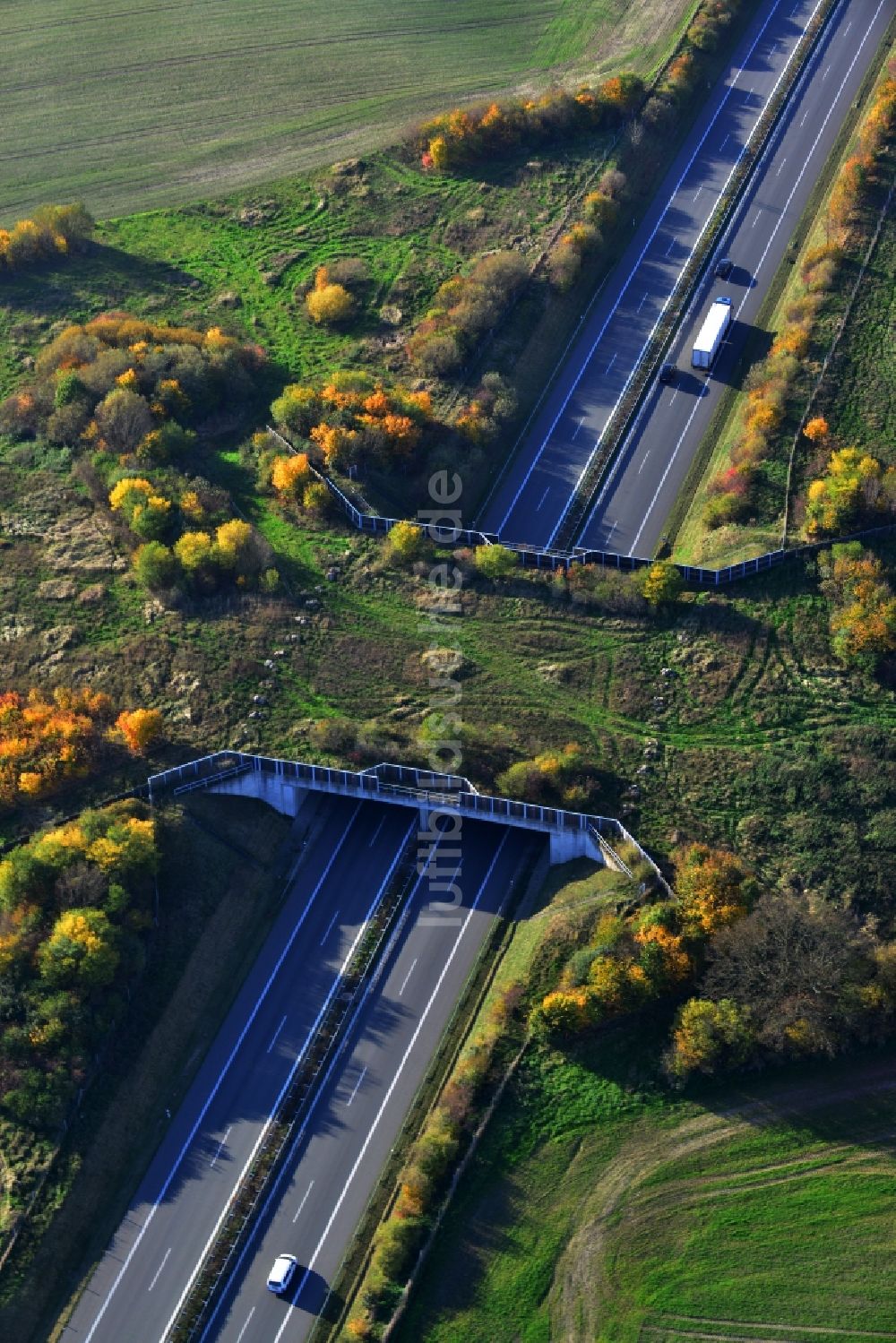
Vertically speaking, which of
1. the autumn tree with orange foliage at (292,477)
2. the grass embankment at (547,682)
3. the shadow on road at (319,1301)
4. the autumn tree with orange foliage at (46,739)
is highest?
the autumn tree with orange foliage at (292,477)

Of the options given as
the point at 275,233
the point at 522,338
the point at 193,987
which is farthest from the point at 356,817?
the point at 275,233

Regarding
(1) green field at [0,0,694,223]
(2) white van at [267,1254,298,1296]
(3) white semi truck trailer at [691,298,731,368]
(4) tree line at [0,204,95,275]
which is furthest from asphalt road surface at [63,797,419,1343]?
(1) green field at [0,0,694,223]

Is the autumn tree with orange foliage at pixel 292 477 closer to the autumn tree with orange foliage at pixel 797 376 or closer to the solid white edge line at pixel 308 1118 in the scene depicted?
the autumn tree with orange foliage at pixel 797 376

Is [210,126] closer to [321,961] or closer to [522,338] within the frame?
[522,338]

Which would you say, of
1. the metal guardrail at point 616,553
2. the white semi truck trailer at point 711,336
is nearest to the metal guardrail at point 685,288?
the metal guardrail at point 616,553

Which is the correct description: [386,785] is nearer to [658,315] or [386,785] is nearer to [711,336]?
[711,336]

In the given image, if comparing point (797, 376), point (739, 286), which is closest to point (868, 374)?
point (797, 376)
